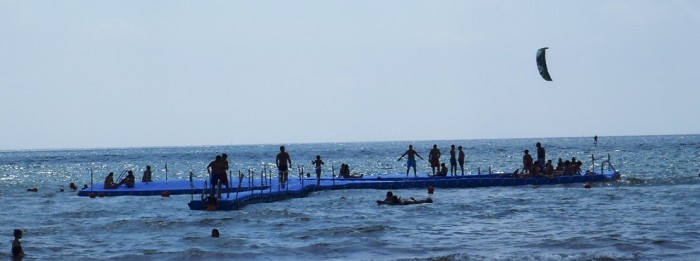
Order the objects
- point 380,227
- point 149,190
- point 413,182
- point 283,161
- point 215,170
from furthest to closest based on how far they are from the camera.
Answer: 1. point 413,182
2. point 149,190
3. point 283,161
4. point 215,170
5. point 380,227

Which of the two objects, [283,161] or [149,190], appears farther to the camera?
[149,190]

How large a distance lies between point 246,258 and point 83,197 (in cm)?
2237

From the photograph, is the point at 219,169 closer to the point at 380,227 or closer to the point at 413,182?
the point at 380,227

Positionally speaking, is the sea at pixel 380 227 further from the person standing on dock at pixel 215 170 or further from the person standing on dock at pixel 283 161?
the person standing on dock at pixel 283 161

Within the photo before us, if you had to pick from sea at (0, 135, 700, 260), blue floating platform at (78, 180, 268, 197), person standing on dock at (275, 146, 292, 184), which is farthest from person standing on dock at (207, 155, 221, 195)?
blue floating platform at (78, 180, 268, 197)

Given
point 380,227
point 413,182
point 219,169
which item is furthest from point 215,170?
point 413,182

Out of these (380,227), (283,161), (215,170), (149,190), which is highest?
(283,161)

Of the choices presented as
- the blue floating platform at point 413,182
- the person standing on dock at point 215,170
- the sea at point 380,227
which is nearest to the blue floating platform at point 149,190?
the sea at point 380,227

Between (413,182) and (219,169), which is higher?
(219,169)

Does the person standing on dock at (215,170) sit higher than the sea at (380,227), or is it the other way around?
the person standing on dock at (215,170)

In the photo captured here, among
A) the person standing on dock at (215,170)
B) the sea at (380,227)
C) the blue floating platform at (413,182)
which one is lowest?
the sea at (380,227)

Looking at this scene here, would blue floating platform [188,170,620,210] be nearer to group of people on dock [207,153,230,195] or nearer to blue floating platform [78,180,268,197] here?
blue floating platform [78,180,268,197]

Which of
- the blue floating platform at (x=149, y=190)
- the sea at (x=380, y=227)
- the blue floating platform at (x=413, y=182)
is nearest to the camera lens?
the sea at (x=380, y=227)

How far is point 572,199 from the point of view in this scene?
37.0 metres
